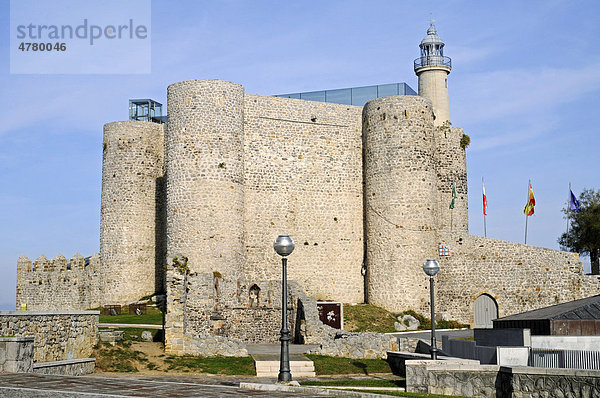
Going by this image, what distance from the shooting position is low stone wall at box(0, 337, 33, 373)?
14.8m

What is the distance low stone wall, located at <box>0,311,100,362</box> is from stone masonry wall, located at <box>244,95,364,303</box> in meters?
14.7

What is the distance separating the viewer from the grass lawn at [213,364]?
65.4 feet

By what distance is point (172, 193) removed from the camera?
108 ft

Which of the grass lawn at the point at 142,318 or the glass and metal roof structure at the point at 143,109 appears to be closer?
the grass lawn at the point at 142,318

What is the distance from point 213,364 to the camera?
20.8 m

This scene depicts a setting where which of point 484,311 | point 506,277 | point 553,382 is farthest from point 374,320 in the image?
point 553,382

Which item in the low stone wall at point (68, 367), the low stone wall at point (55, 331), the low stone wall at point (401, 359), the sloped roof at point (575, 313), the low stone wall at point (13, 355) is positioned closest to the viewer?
the low stone wall at point (13, 355)

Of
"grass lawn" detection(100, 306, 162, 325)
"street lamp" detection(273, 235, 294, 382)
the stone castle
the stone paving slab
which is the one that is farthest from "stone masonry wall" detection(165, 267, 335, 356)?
the stone paving slab

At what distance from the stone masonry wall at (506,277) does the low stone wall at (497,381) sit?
19284 millimetres

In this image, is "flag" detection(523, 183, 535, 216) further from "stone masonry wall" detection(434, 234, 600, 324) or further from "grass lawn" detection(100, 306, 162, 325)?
"grass lawn" detection(100, 306, 162, 325)

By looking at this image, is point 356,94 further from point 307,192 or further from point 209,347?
point 209,347

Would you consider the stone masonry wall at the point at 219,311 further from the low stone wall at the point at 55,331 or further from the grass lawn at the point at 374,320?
the grass lawn at the point at 374,320

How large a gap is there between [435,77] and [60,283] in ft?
80.6

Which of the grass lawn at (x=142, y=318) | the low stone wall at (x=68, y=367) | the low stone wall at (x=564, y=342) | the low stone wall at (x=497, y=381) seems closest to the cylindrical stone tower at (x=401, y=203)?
the grass lawn at (x=142, y=318)
